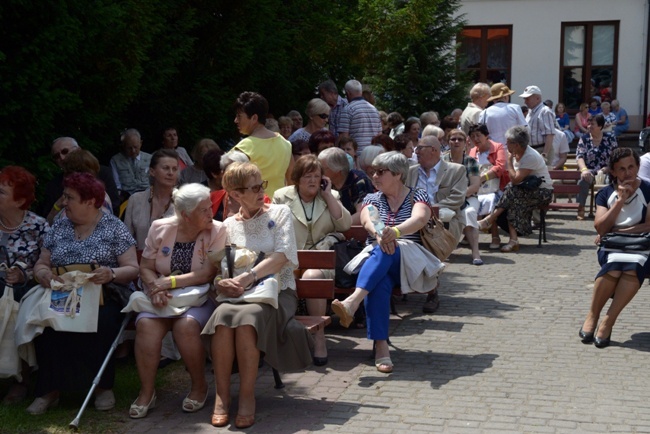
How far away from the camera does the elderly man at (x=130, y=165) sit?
36.5ft

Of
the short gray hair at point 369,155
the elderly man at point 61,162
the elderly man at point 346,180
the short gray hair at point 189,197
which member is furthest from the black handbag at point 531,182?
the short gray hair at point 189,197

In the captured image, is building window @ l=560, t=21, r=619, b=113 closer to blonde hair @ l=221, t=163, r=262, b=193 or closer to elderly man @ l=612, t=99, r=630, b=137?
elderly man @ l=612, t=99, r=630, b=137

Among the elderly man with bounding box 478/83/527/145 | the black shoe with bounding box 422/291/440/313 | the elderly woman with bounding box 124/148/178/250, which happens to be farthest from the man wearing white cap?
the elderly woman with bounding box 124/148/178/250

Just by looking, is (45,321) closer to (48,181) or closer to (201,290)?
(201,290)

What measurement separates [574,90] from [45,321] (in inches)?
970

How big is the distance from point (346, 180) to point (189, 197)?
245cm

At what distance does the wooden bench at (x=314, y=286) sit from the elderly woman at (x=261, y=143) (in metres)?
1.59

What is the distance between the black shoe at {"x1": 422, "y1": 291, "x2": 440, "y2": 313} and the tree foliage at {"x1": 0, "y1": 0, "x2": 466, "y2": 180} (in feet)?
11.8

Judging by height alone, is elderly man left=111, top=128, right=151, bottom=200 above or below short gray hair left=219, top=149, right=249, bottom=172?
below

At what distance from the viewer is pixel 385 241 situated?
7.11 metres

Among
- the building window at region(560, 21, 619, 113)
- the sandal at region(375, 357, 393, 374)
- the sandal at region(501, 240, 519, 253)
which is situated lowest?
the sandal at region(501, 240, 519, 253)

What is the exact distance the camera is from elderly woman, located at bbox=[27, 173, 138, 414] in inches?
240

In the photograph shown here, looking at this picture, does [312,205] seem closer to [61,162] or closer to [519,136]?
[61,162]

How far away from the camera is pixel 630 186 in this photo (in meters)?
7.45
